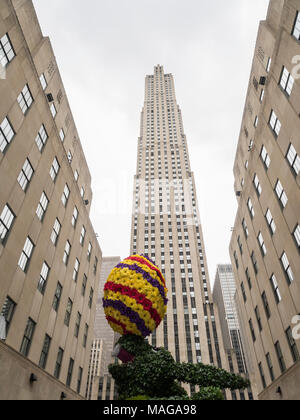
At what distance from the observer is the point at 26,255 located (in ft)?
59.8

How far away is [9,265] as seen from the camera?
16.0 metres

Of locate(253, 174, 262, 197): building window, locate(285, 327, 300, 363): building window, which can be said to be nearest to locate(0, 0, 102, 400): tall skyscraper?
locate(285, 327, 300, 363): building window

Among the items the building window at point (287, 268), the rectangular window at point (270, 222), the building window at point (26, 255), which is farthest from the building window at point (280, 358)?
the building window at point (26, 255)

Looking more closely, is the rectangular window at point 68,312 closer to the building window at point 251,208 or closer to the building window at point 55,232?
the building window at point 55,232

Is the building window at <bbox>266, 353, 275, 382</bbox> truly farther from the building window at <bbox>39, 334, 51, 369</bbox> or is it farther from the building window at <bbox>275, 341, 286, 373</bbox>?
the building window at <bbox>39, 334, 51, 369</bbox>

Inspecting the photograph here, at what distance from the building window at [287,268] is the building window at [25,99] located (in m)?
19.7

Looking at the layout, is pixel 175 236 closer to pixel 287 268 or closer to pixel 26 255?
pixel 287 268

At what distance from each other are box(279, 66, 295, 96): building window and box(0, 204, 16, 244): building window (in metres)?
18.4

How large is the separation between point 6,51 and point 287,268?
2203 cm

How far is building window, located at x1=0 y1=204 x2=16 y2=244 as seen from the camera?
15.8m

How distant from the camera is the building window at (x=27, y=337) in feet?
56.4

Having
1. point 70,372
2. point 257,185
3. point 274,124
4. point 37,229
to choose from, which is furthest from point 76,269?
point 274,124
